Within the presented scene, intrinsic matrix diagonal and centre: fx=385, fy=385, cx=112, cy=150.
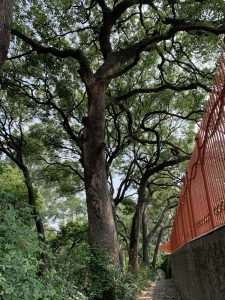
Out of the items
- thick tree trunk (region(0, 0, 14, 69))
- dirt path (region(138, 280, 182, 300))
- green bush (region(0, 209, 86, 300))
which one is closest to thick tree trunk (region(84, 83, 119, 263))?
dirt path (region(138, 280, 182, 300))

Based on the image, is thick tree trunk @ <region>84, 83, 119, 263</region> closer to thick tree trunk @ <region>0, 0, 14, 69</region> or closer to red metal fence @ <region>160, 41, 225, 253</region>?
red metal fence @ <region>160, 41, 225, 253</region>

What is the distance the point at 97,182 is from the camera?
34.9 ft

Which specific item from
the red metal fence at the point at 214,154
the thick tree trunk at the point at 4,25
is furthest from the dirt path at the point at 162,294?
the thick tree trunk at the point at 4,25

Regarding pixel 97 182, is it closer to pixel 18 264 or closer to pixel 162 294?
pixel 18 264

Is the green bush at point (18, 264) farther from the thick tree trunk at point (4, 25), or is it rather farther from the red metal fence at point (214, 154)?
the thick tree trunk at point (4, 25)

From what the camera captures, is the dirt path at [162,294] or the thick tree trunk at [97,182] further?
the dirt path at [162,294]

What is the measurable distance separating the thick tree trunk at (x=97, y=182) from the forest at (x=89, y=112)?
3 cm

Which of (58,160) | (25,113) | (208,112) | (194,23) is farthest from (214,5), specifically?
(58,160)

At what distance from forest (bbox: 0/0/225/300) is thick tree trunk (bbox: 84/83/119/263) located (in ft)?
0.09

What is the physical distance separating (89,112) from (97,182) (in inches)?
80.7

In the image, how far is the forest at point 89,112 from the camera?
496 centimetres

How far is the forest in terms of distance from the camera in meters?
4.96

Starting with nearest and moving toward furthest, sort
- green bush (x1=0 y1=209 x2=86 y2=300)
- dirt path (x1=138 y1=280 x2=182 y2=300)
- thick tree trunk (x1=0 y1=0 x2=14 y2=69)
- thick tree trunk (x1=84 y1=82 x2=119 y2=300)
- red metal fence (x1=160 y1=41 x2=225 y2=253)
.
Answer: green bush (x1=0 y1=209 x2=86 y2=300) → red metal fence (x1=160 y1=41 x2=225 y2=253) → thick tree trunk (x1=0 y1=0 x2=14 y2=69) → thick tree trunk (x1=84 y1=82 x2=119 y2=300) → dirt path (x1=138 y1=280 x2=182 y2=300)

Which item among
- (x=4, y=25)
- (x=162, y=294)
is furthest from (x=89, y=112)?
(x=162, y=294)
